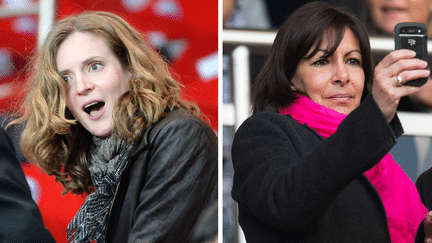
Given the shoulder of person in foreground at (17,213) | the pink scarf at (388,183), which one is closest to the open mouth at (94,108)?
the shoulder of person in foreground at (17,213)

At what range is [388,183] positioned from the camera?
1.40m

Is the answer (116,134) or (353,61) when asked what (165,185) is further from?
(353,61)

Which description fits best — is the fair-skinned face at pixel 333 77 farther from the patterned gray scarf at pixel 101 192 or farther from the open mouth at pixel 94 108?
the open mouth at pixel 94 108

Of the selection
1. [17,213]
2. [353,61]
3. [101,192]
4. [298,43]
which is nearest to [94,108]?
[101,192]

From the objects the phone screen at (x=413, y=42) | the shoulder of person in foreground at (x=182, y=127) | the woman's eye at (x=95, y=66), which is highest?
the phone screen at (x=413, y=42)

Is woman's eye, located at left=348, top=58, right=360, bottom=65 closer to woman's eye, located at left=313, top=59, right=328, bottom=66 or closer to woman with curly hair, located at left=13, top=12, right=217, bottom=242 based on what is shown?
woman's eye, located at left=313, top=59, right=328, bottom=66

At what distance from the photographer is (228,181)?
5.93 ft

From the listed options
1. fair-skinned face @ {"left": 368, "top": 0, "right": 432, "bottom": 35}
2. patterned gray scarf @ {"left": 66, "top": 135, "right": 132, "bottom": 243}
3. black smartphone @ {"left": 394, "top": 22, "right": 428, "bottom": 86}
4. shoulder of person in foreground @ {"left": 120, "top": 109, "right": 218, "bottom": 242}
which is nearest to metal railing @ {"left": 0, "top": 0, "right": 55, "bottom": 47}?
patterned gray scarf @ {"left": 66, "top": 135, "right": 132, "bottom": 243}

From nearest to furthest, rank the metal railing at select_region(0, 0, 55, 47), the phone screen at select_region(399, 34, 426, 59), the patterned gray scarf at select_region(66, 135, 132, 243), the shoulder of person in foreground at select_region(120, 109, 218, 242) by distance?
1. the phone screen at select_region(399, 34, 426, 59)
2. the shoulder of person in foreground at select_region(120, 109, 218, 242)
3. the patterned gray scarf at select_region(66, 135, 132, 243)
4. the metal railing at select_region(0, 0, 55, 47)

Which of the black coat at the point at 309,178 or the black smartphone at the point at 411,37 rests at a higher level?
the black smartphone at the point at 411,37

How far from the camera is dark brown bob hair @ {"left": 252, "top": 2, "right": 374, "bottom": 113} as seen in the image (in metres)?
1.40

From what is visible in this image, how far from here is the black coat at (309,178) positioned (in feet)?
2.97

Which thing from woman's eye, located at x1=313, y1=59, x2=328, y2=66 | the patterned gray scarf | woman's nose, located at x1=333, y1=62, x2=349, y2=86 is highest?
woman's eye, located at x1=313, y1=59, x2=328, y2=66

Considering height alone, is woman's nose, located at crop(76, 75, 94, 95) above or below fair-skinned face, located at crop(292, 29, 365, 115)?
below
